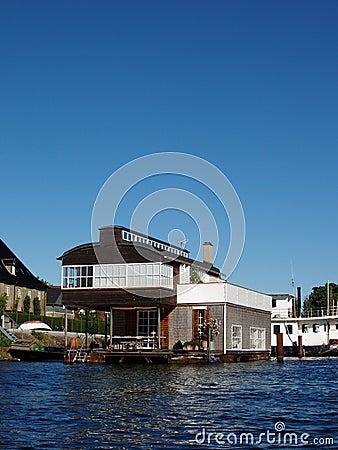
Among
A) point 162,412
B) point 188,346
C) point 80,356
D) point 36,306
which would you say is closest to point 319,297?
point 36,306

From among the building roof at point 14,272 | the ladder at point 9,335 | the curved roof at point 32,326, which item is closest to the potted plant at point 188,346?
the ladder at point 9,335

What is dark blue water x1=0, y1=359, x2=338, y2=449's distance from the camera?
15.7 metres

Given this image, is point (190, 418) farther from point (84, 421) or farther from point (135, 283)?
point (135, 283)

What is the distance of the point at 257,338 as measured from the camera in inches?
2254

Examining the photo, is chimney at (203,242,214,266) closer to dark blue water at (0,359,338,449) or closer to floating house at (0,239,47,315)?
floating house at (0,239,47,315)

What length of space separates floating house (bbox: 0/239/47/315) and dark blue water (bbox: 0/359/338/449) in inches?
1906

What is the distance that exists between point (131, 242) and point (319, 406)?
90.1ft

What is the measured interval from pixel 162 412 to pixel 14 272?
221 feet

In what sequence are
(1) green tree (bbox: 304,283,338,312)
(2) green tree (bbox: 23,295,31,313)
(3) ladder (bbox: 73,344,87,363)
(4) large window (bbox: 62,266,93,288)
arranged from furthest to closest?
(1) green tree (bbox: 304,283,338,312), (2) green tree (bbox: 23,295,31,313), (4) large window (bbox: 62,266,93,288), (3) ladder (bbox: 73,344,87,363)

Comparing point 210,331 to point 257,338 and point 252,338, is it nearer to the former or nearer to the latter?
point 252,338

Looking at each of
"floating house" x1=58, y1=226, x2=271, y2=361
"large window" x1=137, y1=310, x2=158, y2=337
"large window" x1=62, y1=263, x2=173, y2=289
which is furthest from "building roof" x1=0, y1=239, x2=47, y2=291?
"large window" x1=62, y1=263, x2=173, y2=289

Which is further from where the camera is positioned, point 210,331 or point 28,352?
point 28,352

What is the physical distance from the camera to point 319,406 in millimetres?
22016

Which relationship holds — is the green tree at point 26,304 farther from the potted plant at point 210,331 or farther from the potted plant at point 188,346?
the potted plant at point 188,346
